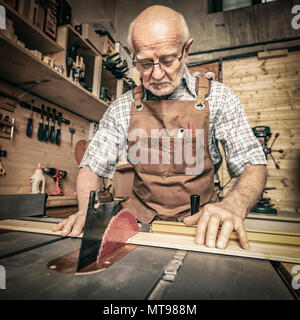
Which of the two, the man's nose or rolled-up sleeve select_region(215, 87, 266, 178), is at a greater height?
the man's nose

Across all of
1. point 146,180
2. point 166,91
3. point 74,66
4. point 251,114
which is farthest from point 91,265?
point 251,114

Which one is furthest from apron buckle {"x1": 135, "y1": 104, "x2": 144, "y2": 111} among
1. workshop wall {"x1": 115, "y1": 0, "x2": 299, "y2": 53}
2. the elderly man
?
workshop wall {"x1": 115, "y1": 0, "x2": 299, "y2": 53}

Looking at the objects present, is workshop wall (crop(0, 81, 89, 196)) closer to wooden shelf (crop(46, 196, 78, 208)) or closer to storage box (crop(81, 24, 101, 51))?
wooden shelf (crop(46, 196, 78, 208))

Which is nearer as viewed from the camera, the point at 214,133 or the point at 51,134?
the point at 214,133

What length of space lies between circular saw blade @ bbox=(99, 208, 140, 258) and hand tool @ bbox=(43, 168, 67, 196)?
1.69 meters

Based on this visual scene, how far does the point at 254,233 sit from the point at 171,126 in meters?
0.76

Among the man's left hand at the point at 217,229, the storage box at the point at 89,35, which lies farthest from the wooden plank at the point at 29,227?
the storage box at the point at 89,35

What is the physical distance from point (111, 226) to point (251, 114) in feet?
12.7

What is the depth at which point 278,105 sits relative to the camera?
3625 millimetres

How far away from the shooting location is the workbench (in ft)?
1.15

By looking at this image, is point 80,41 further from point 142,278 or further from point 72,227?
point 142,278

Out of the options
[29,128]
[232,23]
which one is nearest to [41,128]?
[29,128]

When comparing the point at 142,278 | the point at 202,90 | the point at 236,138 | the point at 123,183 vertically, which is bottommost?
the point at 142,278

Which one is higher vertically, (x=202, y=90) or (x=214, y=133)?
(x=202, y=90)
